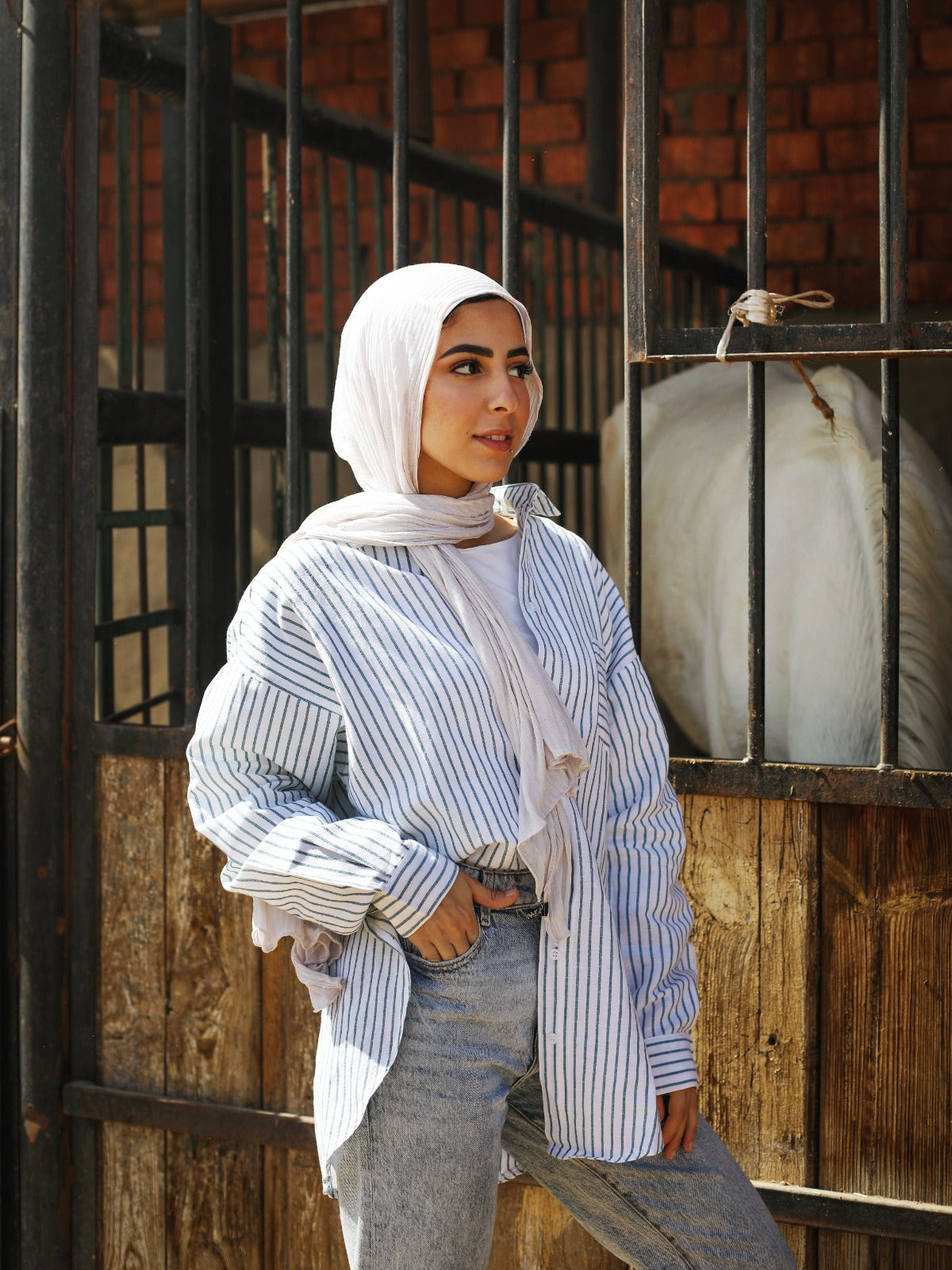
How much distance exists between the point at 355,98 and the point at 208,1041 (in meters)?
3.10

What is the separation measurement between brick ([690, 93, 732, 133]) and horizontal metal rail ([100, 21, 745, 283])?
1.74ft

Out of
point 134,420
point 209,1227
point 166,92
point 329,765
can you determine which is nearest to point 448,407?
point 329,765

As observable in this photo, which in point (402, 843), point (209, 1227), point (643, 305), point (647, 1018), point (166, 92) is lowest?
point (209, 1227)

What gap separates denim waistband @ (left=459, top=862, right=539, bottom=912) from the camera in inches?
50.9

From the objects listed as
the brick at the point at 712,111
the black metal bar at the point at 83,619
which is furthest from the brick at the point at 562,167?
the black metal bar at the point at 83,619

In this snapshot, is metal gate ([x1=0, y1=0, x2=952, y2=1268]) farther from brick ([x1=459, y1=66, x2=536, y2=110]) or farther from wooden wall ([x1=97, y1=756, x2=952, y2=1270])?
brick ([x1=459, y1=66, x2=536, y2=110])

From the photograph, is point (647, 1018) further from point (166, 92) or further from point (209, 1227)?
point (166, 92)

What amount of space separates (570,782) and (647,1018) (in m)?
0.26

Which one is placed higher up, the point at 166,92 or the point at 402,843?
the point at 166,92

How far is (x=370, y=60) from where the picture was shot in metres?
4.21

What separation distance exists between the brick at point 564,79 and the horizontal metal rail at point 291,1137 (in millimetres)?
3155

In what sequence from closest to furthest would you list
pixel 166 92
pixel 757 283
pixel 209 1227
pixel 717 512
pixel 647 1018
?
pixel 647 1018 < pixel 757 283 < pixel 209 1227 < pixel 166 92 < pixel 717 512

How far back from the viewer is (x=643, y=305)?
1765 mm

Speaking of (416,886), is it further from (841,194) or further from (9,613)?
(841,194)
